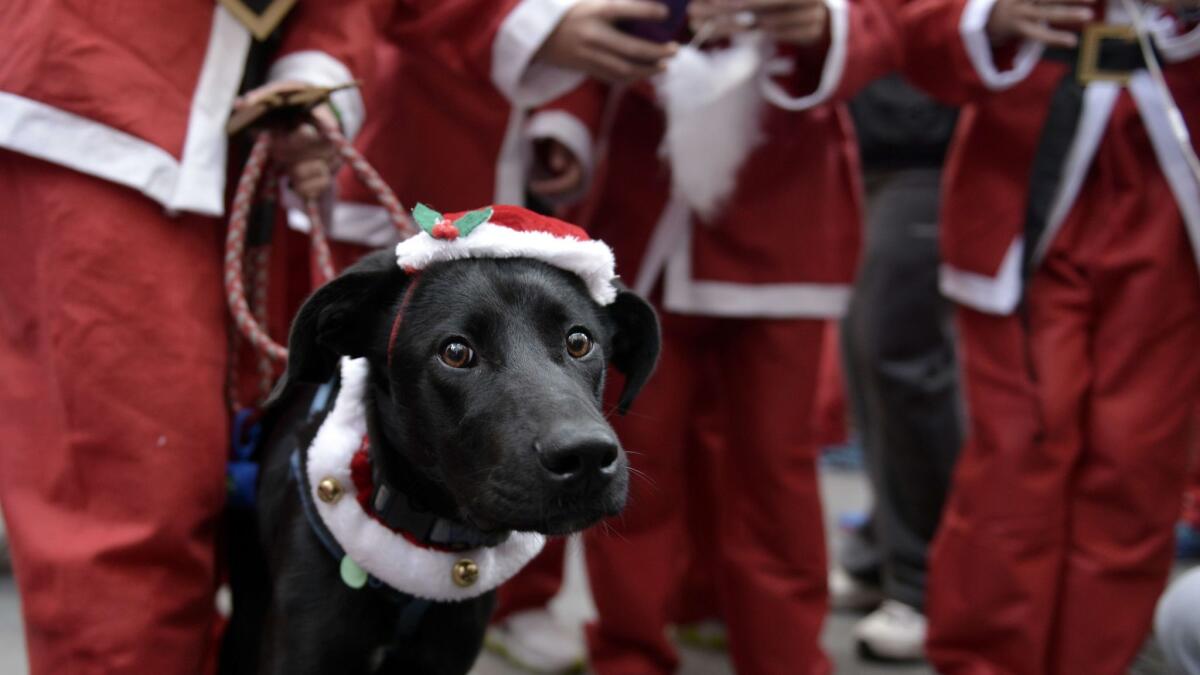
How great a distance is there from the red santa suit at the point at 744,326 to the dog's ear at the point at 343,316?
87cm

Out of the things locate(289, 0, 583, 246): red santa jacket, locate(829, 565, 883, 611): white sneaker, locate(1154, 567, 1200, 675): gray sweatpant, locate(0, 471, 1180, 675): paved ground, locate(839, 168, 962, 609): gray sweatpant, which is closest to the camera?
locate(1154, 567, 1200, 675): gray sweatpant

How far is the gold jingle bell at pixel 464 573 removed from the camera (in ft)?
4.82

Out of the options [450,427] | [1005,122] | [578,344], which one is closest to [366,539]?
[450,427]

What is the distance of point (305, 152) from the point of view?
1.74m

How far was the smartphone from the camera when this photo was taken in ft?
A: 6.64

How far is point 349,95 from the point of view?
5.98 feet

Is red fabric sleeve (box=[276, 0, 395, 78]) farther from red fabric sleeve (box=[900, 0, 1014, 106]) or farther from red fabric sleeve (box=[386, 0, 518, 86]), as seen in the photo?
red fabric sleeve (box=[900, 0, 1014, 106])

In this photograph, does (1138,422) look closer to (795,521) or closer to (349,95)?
(795,521)

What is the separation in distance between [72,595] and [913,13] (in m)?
1.94

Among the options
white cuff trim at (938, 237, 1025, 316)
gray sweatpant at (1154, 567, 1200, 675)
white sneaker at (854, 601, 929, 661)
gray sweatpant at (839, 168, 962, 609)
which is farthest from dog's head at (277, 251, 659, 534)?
gray sweatpant at (839, 168, 962, 609)

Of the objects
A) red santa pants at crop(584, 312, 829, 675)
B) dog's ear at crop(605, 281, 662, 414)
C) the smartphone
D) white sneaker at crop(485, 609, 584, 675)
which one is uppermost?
the smartphone

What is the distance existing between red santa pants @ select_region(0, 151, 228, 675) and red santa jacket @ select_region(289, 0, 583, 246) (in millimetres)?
604

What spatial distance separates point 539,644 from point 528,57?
1.45 m

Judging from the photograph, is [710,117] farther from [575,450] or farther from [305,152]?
[575,450]
